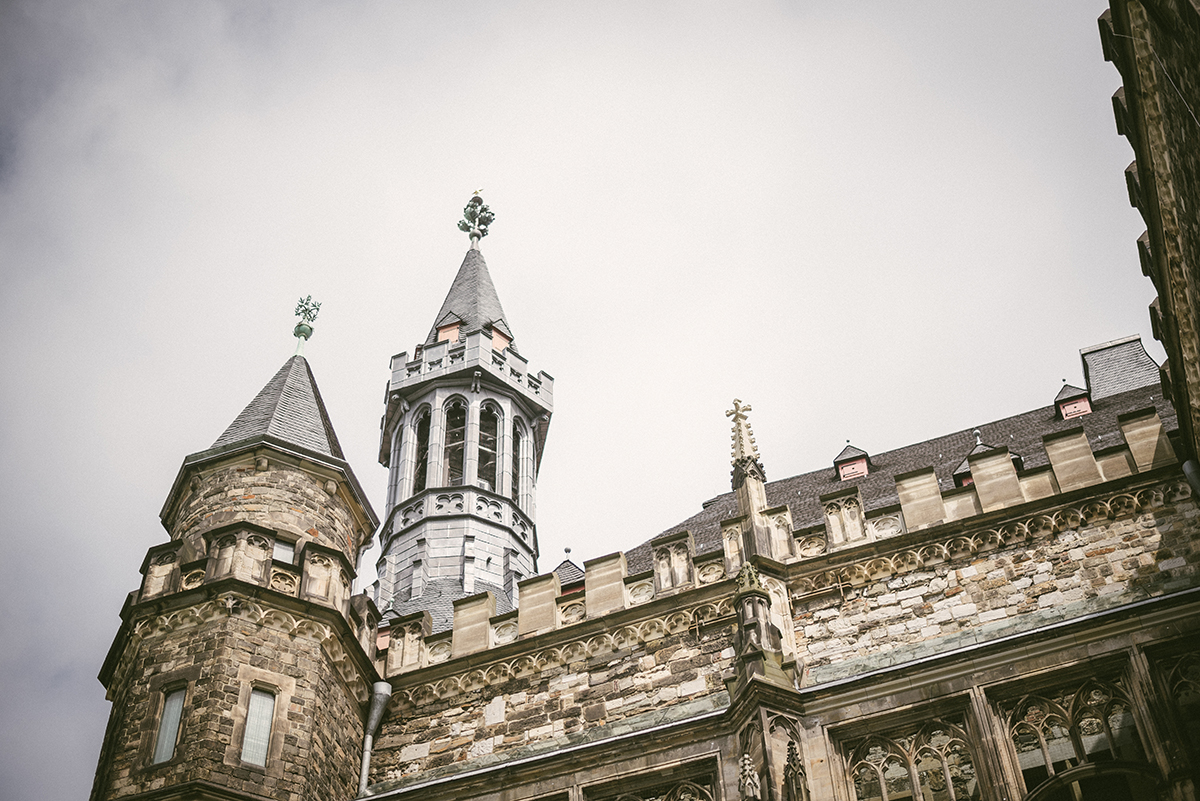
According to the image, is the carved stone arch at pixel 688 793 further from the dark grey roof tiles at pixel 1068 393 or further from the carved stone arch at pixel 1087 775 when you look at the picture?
the dark grey roof tiles at pixel 1068 393

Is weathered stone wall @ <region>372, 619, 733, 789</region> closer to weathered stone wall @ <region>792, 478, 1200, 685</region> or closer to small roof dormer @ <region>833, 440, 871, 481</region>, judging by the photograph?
weathered stone wall @ <region>792, 478, 1200, 685</region>

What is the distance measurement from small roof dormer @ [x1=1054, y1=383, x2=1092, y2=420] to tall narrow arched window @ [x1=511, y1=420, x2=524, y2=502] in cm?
976

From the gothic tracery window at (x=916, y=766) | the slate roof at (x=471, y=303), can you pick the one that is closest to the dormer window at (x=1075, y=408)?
the gothic tracery window at (x=916, y=766)

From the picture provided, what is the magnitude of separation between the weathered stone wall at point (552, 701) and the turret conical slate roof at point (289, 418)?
312 cm

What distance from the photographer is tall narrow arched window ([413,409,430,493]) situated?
2403 centimetres

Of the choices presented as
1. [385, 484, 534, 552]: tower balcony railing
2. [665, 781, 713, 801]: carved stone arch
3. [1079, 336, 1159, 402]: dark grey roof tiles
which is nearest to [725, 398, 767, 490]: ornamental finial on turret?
[665, 781, 713, 801]: carved stone arch

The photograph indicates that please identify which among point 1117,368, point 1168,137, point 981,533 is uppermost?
point 1117,368

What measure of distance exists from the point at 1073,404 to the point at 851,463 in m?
2.84

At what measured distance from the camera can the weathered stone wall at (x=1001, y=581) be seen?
11.8 meters

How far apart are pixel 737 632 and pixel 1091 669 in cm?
294

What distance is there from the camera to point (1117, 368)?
18438 mm

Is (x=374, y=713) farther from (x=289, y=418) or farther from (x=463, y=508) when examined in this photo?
(x=463, y=508)

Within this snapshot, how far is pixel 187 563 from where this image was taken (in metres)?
13.3

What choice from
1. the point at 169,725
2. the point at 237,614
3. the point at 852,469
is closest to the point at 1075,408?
the point at 852,469
